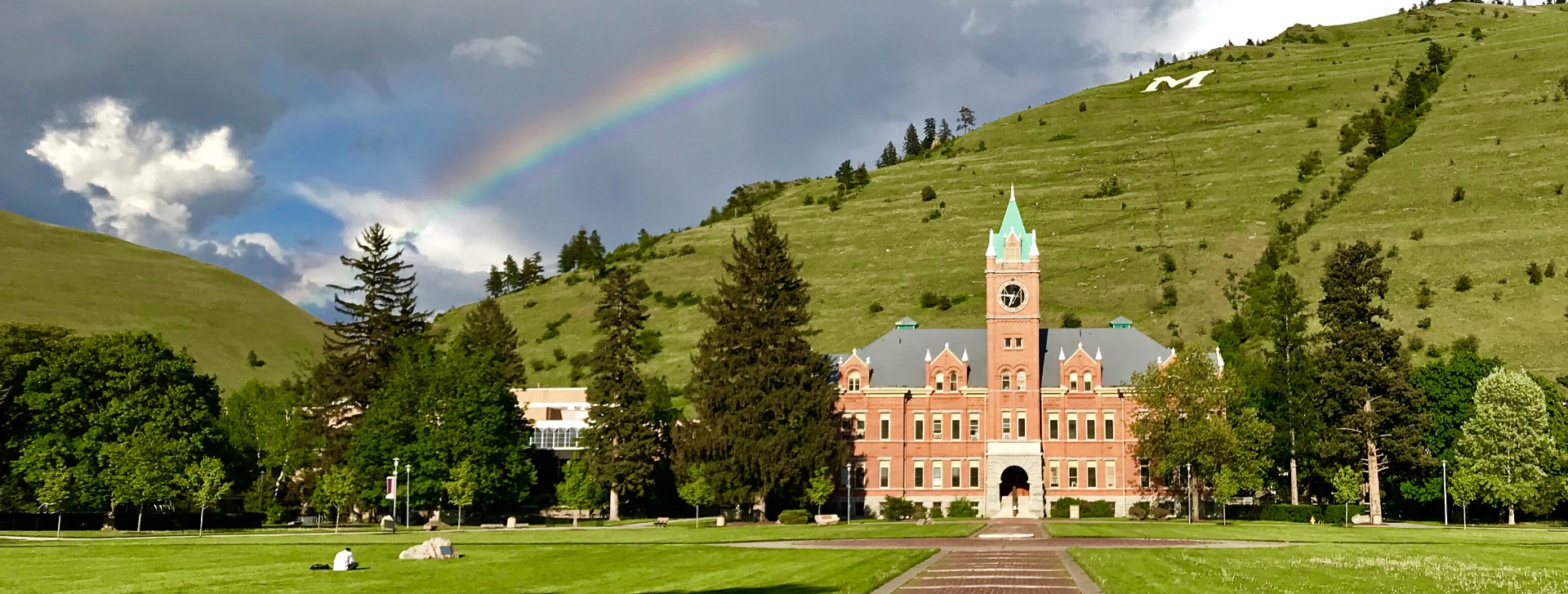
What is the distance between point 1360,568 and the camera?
1620 inches

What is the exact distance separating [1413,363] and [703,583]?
113913 millimetres

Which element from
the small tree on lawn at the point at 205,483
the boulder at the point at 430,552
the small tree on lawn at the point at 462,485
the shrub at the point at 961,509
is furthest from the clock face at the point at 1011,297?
the boulder at the point at 430,552

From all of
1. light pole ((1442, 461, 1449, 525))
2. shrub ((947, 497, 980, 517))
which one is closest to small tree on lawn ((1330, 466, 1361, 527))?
light pole ((1442, 461, 1449, 525))

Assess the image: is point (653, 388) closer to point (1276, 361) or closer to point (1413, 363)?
point (1276, 361)

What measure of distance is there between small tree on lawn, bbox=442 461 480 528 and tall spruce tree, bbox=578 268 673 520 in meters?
11.4

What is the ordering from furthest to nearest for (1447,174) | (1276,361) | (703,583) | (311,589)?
(1447,174) < (1276,361) < (703,583) < (311,589)

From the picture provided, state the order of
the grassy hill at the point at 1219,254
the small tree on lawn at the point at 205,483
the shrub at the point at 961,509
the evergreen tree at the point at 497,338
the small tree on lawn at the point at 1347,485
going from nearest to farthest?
the small tree on lawn at the point at 205,483 < the small tree on lawn at the point at 1347,485 < the shrub at the point at 961,509 < the evergreen tree at the point at 497,338 < the grassy hill at the point at 1219,254

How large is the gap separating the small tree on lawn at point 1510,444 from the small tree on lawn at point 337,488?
242ft

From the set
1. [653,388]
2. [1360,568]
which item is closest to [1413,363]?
[653,388]

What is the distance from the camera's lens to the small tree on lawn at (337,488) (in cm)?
8806

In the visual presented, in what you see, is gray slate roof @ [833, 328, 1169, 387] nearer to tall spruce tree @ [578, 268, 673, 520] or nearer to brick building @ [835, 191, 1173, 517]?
brick building @ [835, 191, 1173, 517]

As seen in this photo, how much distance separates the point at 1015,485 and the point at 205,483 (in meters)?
60.5

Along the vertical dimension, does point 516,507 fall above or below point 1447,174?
below

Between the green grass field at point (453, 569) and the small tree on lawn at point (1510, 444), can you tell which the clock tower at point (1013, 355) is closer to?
the small tree on lawn at point (1510, 444)
